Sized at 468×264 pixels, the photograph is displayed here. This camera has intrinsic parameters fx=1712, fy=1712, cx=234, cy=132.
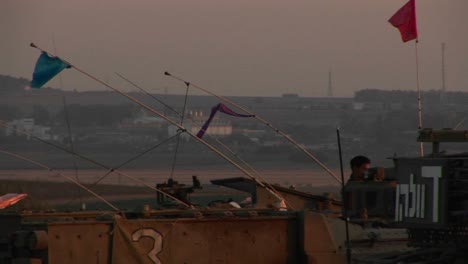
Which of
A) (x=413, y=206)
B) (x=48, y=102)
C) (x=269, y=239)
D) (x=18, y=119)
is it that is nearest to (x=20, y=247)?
(x=269, y=239)

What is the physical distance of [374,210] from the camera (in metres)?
22.5

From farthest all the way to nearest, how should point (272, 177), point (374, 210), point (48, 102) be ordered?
point (48, 102) < point (272, 177) < point (374, 210)

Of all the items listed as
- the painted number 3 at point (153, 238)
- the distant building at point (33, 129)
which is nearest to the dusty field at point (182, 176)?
the distant building at point (33, 129)

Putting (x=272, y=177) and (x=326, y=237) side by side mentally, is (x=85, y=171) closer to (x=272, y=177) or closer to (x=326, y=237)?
(x=272, y=177)

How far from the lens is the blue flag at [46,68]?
31.1 m

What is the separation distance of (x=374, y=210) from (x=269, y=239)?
6.61ft

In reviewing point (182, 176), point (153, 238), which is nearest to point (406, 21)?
point (153, 238)

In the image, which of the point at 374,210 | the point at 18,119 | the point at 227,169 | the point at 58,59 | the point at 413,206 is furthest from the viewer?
the point at 18,119

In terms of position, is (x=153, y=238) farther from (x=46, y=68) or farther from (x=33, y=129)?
(x=33, y=129)

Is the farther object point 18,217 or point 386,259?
point 18,217

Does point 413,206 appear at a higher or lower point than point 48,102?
lower

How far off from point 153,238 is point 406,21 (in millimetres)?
Result: 9046

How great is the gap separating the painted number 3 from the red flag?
8.58 metres

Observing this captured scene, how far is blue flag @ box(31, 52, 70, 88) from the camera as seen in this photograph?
31.1m
